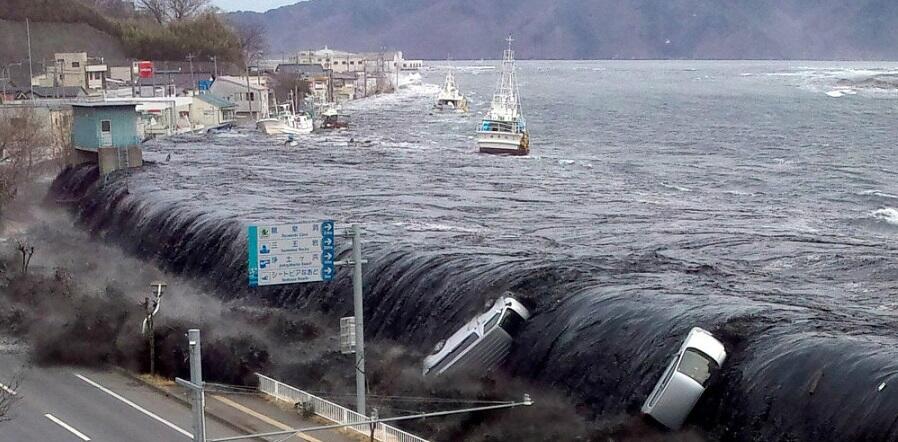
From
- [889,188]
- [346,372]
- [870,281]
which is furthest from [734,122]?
[346,372]

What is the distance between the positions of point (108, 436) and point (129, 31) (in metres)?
89.5

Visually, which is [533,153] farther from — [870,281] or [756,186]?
[870,281]

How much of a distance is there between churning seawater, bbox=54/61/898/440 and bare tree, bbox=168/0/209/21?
232 feet

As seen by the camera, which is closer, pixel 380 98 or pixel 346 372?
pixel 346 372

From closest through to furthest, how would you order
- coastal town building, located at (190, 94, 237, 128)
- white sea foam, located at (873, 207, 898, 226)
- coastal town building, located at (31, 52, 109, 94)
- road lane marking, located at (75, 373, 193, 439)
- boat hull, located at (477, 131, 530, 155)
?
road lane marking, located at (75, 373, 193, 439) → white sea foam, located at (873, 207, 898, 226) → boat hull, located at (477, 131, 530, 155) → coastal town building, located at (190, 94, 237, 128) → coastal town building, located at (31, 52, 109, 94)

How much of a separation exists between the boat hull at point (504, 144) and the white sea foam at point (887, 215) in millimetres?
24309

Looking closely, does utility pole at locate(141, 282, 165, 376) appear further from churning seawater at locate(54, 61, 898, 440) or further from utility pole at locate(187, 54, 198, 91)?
utility pole at locate(187, 54, 198, 91)

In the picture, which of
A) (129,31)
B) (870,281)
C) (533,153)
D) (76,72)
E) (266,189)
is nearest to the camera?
(870,281)

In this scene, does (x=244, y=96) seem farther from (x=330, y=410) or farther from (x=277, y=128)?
(x=330, y=410)

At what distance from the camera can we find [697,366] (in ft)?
58.4

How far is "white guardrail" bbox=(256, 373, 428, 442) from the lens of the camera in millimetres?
17031

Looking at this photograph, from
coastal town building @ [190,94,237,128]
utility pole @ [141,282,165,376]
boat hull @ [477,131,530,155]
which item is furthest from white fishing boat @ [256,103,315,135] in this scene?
utility pole @ [141,282,165,376]

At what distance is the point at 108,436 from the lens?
58.6 feet

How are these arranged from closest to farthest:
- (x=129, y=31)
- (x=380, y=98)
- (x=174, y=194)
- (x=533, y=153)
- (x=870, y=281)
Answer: (x=870, y=281) < (x=174, y=194) < (x=533, y=153) < (x=129, y=31) < (x=380, y=98)
